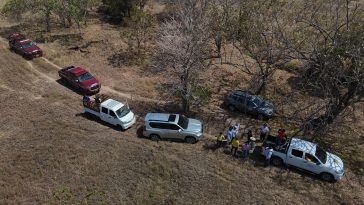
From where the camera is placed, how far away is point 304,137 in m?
25.3

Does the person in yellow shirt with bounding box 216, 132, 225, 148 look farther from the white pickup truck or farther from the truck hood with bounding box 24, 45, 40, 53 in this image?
the truck hood with bounding box 24, 45, 40, 53

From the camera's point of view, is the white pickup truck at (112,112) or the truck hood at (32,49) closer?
the white pickup truck at (112,112)

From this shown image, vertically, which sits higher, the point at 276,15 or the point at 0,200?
the point at 276,15

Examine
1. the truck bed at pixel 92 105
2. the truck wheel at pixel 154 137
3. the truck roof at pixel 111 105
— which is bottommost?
the truck wheel at pixel 154 137

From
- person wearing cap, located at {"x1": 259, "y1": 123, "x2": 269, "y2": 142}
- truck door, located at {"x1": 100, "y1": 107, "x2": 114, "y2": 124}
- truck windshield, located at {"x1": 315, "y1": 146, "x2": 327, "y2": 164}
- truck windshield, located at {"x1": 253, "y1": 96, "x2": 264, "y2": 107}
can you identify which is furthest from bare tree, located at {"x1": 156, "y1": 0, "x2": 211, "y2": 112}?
truck windshield, located at {"x1": 315, "y1": 146, "x2": 327, "y2": 164}

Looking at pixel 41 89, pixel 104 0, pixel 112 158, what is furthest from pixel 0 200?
pixel 104 0

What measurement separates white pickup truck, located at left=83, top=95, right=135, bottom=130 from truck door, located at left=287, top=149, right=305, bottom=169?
36.0ft

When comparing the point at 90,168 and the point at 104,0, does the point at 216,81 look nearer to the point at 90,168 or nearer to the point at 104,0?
the point at 90,168

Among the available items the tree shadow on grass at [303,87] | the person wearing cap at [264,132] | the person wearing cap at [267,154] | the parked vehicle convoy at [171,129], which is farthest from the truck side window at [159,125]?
the tree shadow on grass at [303,87]

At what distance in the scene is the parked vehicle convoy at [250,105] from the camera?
89.7ft

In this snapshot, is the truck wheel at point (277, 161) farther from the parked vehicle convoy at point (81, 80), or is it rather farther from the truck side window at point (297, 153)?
the parked vehicle convoy at point (81, 80)

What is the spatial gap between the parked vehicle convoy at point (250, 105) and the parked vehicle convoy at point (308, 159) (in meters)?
5.70

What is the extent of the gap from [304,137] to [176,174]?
1025cm

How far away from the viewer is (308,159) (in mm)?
20859
